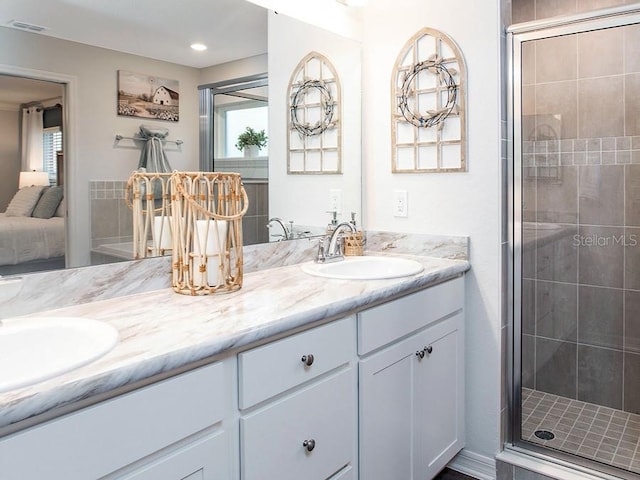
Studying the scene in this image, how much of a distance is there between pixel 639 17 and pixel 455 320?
4.20 ft

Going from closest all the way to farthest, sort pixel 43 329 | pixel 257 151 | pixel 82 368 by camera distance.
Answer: pixel 82 368
pixel 43 329
pixel 257 151

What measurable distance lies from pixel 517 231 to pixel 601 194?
0.37m

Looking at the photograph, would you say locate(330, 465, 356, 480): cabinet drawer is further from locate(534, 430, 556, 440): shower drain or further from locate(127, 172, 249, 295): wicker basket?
locate(534, 430, 556, 440): shower drain

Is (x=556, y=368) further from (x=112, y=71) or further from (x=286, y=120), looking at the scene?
(x=112, y=71)

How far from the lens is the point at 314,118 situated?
2.30m

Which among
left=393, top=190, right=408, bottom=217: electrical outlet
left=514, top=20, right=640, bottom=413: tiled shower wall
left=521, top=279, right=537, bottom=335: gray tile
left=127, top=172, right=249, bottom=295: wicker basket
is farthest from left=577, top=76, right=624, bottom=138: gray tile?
left=127, top=172, right=249, bottom=295: wicker basket

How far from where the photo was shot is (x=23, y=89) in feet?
4.33

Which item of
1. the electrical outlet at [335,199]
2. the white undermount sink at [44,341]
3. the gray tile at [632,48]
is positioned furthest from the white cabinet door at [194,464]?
the gray tile at [632,48]

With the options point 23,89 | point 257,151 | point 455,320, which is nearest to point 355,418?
point 455,320

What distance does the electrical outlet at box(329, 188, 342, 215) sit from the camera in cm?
237

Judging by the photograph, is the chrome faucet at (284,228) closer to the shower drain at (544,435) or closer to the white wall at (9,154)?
the white wall at (9,154)

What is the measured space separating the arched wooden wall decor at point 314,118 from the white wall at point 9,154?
105 cm

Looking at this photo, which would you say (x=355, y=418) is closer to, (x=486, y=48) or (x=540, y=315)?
(x=540, y=315)

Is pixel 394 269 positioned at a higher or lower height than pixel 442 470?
higher
